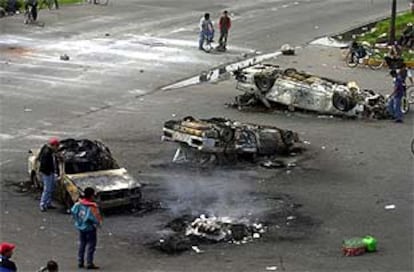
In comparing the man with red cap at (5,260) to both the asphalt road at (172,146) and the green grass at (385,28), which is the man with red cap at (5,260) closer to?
the asphalt road at (172,146)

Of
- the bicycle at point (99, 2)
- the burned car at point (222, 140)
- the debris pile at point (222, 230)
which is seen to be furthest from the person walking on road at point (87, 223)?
the bicycle at point (99, 2)

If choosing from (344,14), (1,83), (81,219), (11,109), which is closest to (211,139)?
(81,219)

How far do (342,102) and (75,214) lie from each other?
12.9 m

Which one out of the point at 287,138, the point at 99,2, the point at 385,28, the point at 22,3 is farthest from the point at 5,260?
the point at 99,2

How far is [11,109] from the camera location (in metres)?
27.7

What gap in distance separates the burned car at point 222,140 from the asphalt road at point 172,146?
1.41 feet

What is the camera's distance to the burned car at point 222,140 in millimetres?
21344

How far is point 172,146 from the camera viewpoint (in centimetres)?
2341

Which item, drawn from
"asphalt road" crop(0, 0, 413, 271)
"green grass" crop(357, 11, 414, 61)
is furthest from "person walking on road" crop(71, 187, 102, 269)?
"green grass" crop(357, 11, 414, 61)

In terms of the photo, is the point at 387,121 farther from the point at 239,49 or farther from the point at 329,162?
the point at 239,49

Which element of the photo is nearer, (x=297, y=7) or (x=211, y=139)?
(x=211, y=139)

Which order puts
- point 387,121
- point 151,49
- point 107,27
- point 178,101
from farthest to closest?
point 107,27 → point 151,49 → point 178,101 → point 387,121

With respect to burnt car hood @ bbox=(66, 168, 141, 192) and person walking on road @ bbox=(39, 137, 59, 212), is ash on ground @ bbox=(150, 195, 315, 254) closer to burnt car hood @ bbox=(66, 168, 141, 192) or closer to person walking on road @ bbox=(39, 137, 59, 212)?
burnt car hood @ bbox=(66, 168, 141, 192)

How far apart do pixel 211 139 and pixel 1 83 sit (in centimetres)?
1224
